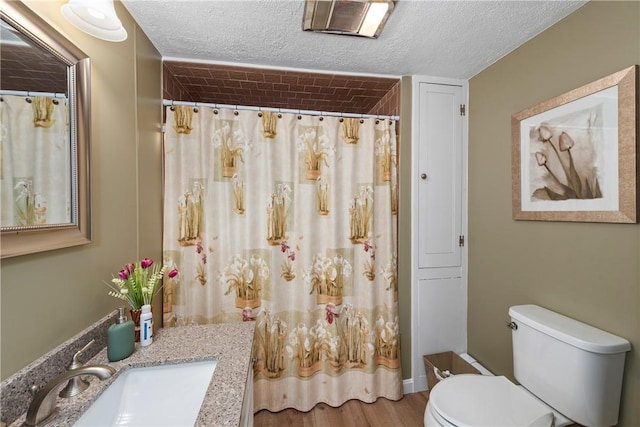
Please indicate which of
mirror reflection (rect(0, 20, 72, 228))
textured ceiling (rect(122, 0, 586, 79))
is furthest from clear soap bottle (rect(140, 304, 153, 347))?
textured ceiling (rect(122, 0, 586, 79))

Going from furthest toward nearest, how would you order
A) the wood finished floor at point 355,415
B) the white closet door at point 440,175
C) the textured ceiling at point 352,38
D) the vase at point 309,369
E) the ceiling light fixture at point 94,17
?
the white closet door at point 440,175
the vase at point 309,369
the wood finished floor at point 355,415
the textured ceiling at point 352,38
the ceiling light fixture at point 94,17

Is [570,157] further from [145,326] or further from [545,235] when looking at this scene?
[145,326]

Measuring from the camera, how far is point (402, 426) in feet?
5.24

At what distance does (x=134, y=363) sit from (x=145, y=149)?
1.04 m

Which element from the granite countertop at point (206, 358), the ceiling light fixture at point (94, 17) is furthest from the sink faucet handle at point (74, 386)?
the ceiling light fixture at point (94, 17)

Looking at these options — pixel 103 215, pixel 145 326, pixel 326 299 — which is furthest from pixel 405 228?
pixel 103 215

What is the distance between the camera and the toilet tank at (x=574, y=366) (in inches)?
39.8

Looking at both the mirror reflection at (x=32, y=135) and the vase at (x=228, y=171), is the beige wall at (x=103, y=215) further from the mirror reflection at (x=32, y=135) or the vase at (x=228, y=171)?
the vase at (x=228, y=171)

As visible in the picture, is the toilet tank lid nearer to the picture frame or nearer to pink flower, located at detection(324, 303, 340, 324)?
the picture frame

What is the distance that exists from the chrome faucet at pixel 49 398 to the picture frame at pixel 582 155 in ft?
6.27

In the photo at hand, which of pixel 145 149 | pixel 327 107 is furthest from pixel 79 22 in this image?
pixel 327 107

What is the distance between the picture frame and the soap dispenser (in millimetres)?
2027

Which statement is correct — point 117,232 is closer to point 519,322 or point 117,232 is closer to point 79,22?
point 79,22

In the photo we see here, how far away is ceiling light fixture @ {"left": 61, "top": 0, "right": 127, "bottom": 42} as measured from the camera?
779 millimetres
